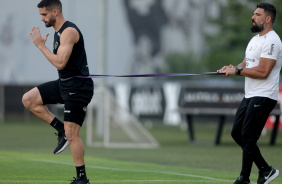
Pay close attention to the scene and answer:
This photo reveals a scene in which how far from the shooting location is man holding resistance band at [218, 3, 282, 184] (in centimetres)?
998

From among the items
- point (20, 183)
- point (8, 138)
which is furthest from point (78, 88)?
point (8, 138)

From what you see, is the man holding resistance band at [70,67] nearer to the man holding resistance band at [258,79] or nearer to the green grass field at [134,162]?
the green grass field at [134,162]

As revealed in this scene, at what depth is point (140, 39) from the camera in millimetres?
41469

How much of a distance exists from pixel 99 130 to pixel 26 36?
17.1 m

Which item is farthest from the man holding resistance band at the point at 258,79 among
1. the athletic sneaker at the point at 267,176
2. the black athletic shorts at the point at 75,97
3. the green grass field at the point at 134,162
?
the black athletic shorts at the point at 75,97

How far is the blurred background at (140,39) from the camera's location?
3703 centimetres

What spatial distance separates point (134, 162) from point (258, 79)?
519 centimetres

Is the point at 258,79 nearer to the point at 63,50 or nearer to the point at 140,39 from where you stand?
the point at 63,50

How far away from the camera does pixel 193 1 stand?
43.0m

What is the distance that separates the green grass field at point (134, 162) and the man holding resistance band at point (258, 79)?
1054mm

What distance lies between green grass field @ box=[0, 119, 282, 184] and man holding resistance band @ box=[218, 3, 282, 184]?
105 cm

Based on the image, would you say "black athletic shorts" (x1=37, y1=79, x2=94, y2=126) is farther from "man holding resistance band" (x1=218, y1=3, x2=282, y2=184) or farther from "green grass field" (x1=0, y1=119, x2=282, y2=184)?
"man holding resistance band" (x1=218, y1=3, x2=282, y2=184)

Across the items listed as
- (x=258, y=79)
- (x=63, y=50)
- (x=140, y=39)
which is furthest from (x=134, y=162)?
(x=140, y=39)

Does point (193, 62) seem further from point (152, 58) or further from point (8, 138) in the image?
point (8, 138)
